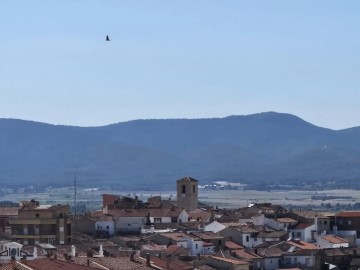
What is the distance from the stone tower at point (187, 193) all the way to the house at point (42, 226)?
25.7 meters

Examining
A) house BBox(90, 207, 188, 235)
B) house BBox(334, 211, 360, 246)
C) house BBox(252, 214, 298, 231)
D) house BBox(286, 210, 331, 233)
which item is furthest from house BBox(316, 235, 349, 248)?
house BBox(90, 207, 188, 235)

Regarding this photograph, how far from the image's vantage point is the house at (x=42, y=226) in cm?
8406

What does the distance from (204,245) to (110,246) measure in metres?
6.60

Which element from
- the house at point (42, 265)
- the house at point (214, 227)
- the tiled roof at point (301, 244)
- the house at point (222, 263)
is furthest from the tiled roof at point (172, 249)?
the house at point (42, 265)

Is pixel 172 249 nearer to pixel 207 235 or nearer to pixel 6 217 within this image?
pixel 207 235

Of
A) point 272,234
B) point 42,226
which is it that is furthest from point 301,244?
point 42,226

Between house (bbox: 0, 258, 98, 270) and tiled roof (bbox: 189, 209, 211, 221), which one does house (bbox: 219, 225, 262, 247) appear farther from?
house (bbox: 0, 258, 98, 270)

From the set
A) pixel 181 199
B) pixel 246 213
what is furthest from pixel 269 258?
pixel 181 199

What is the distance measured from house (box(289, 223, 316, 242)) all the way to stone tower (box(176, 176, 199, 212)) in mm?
17587

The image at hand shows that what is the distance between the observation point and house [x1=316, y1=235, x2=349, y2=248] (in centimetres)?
8912

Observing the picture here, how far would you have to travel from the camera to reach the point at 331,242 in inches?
3543

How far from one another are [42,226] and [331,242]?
→ 18.9 metres

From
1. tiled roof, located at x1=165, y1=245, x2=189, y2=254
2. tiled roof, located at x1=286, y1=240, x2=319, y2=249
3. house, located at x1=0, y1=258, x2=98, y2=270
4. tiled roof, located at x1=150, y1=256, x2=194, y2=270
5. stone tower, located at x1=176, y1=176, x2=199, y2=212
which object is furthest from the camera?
stone tower, located at x1=176, y1=176, x2=199, y2=212

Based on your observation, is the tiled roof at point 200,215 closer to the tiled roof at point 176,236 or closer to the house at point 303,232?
the house at point 303,232
